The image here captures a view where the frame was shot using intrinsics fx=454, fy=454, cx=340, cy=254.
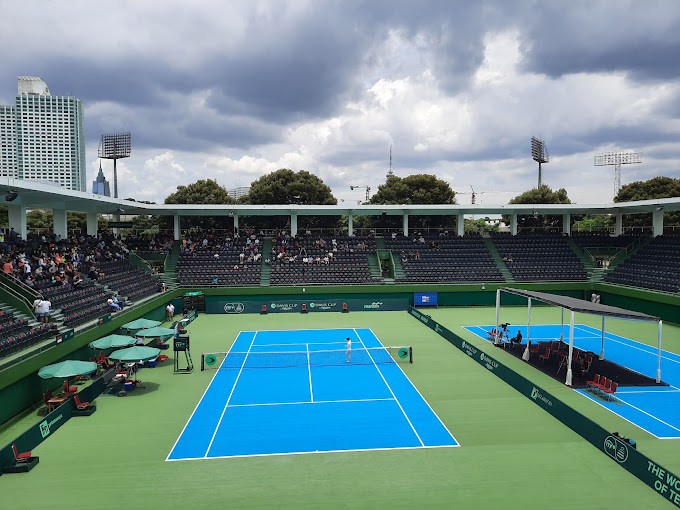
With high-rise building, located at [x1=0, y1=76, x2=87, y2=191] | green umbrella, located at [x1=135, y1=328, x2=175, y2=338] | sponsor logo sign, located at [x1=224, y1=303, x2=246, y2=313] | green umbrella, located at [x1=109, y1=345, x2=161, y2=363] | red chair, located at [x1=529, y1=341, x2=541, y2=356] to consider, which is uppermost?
high-rise building, located at [x1=0, y1=76, x2=87, y2=191]

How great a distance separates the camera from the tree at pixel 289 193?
64938 mm

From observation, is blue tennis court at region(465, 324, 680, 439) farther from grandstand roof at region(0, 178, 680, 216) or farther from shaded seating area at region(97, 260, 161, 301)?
shaded seating area at region(97, 260, 161, 301)

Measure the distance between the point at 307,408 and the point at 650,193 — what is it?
65560 mm

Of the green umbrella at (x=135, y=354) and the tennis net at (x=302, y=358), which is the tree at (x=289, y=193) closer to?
the tennis net at (x=302, y=358)

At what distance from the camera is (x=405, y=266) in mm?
42844

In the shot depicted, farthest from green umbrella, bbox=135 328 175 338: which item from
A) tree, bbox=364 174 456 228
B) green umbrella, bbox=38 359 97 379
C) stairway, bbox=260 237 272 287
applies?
tree, bbox=364 174 456 228

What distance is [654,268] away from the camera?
37625 mm

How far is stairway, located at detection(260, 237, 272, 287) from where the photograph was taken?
3919 centimetres

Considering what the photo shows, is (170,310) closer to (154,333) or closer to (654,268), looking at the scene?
(154,333)

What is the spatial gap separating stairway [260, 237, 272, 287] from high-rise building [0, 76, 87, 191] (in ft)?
415

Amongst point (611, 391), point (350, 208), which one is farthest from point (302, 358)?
point (350, 208)

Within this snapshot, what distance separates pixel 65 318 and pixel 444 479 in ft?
60.6

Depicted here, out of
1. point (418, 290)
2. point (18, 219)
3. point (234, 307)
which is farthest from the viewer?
point (418, 290)

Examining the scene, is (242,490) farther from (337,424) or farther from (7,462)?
(7,462)
